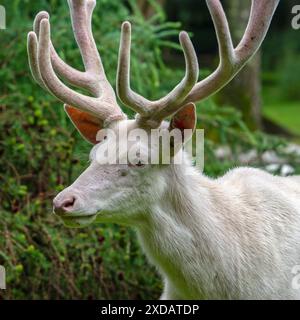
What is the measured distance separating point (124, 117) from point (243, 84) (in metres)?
9.18

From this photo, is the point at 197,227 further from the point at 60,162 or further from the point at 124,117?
the point at 60,162

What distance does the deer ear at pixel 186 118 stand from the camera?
3994 mm

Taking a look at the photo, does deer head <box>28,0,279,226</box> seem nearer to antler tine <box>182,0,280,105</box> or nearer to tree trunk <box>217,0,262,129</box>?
antler tine <box>182,0,280,105</box>

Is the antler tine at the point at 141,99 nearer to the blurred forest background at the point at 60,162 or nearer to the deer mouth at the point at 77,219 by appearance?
the deer mouth at the point at 77,219

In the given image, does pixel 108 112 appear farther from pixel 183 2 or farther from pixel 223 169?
pixel 183 2

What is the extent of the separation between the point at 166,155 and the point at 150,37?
3.21m

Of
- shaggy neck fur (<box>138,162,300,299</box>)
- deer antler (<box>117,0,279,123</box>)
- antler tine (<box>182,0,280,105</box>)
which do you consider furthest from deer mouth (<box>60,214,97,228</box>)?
antler tine (<box>182,0,280,105</box>)

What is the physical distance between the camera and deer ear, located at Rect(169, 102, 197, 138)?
13.1ft

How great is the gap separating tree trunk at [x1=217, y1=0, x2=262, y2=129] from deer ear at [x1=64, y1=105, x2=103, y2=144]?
779 cm

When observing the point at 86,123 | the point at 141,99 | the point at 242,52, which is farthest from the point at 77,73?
the point at 242,52

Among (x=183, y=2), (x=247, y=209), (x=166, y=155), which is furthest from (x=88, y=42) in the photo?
(x=183, y=2)

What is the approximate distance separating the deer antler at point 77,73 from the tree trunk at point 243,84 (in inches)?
296

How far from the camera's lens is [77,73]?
4523mm
